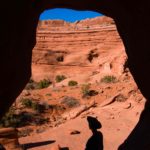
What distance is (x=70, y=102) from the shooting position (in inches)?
914

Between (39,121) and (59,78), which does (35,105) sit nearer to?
(39,121)

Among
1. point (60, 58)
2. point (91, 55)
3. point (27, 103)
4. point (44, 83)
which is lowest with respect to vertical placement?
point (60, 58)

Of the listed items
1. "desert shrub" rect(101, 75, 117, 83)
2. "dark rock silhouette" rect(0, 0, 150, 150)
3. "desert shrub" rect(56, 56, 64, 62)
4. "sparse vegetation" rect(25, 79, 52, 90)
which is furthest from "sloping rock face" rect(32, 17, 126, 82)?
"dark rock silhouette" rect(0, 0, 150, 150)

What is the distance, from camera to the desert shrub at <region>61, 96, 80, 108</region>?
22891 mm

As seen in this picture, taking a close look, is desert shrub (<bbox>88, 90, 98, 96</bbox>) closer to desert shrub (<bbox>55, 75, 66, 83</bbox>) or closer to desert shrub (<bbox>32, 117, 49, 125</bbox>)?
desert shrub (<bbox>32, 117, 49, 125</bbox>)

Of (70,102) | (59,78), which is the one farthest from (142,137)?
(59,78)

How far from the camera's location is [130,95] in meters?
21.4

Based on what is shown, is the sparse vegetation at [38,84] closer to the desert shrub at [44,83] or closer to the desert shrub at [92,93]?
the desert shrub at [44,83]

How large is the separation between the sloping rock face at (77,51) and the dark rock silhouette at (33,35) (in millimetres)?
28148

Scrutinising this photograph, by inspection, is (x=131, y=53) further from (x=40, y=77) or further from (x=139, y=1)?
(x=40, y=77)

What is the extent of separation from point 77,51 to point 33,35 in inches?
1364

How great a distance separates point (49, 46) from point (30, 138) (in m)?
26.0

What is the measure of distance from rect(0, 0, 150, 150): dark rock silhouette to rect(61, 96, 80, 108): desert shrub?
1546 centimetres

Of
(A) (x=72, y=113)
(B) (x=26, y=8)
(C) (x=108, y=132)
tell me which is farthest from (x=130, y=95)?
(B) (x=26, y=8)
